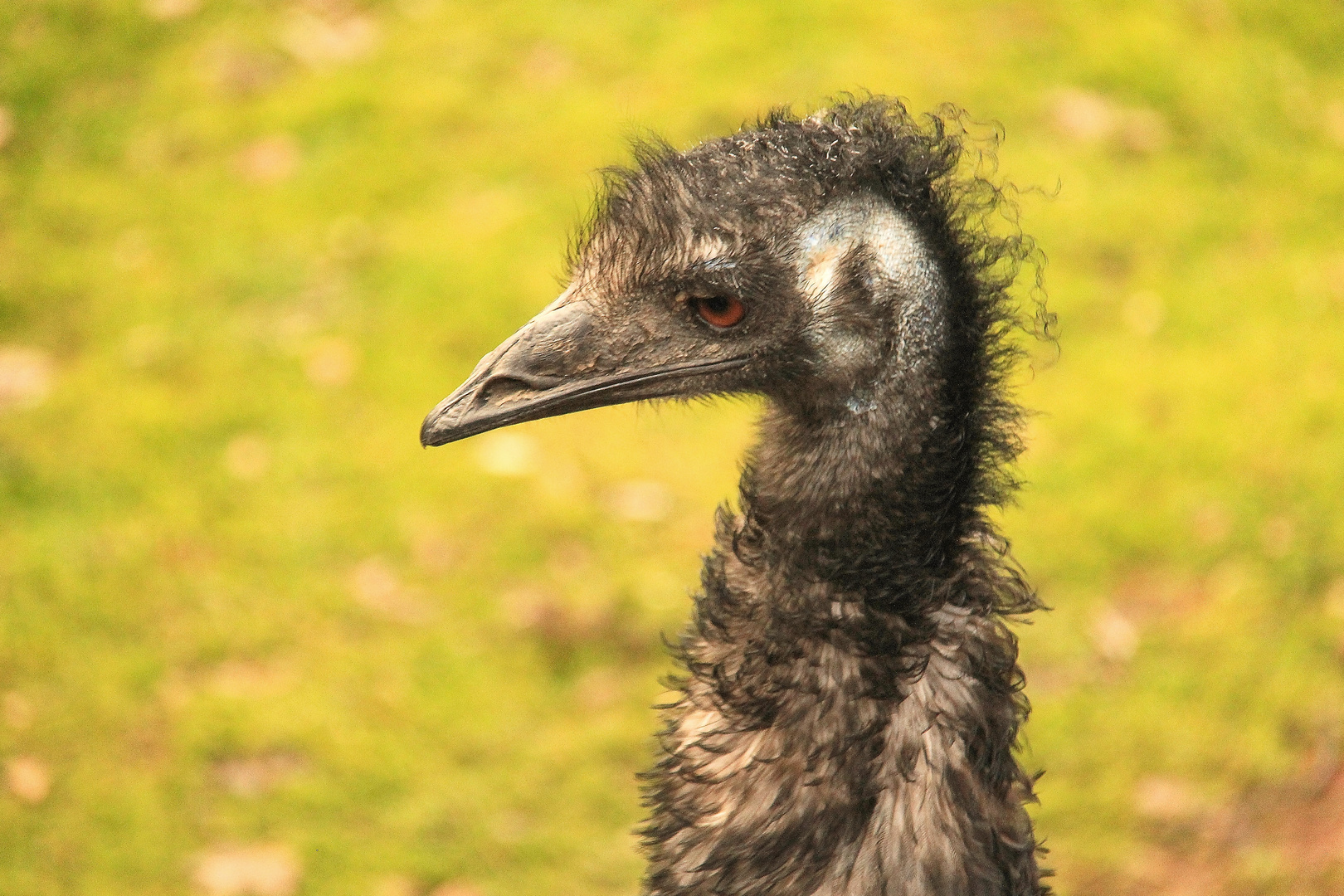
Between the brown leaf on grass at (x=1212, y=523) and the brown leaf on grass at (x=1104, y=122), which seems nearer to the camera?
the brown leaf on grass at (x=1212, y=523)

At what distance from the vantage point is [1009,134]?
6230mm

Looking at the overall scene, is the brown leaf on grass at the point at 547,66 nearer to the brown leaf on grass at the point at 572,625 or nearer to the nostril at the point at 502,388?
the brown leaf on grass at the point at 572,625

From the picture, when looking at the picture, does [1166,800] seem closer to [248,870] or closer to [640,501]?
[640,501]

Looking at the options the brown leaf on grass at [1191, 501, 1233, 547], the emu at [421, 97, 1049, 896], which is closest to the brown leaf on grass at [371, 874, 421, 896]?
the emu at [421, 97, 1049, 896]

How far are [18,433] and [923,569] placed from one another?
13.0 feet

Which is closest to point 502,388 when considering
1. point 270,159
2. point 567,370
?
point 567,370

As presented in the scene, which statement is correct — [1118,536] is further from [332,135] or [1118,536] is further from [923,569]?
[332,135]

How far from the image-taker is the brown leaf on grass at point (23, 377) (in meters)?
5.34

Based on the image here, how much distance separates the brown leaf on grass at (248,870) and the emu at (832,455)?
5.95ft

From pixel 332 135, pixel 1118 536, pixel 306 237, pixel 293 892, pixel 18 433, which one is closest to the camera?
pixel 293 892

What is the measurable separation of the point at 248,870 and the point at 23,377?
238 centimetres

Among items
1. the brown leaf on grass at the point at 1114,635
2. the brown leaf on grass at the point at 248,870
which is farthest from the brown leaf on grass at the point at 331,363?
the brown leaf on grass at the point at 1114,635

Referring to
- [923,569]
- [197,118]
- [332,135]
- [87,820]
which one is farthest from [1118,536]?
[197,118]

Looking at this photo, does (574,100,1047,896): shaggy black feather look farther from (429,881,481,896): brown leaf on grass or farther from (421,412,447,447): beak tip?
(429,881,481,896): brown leaf on grass
